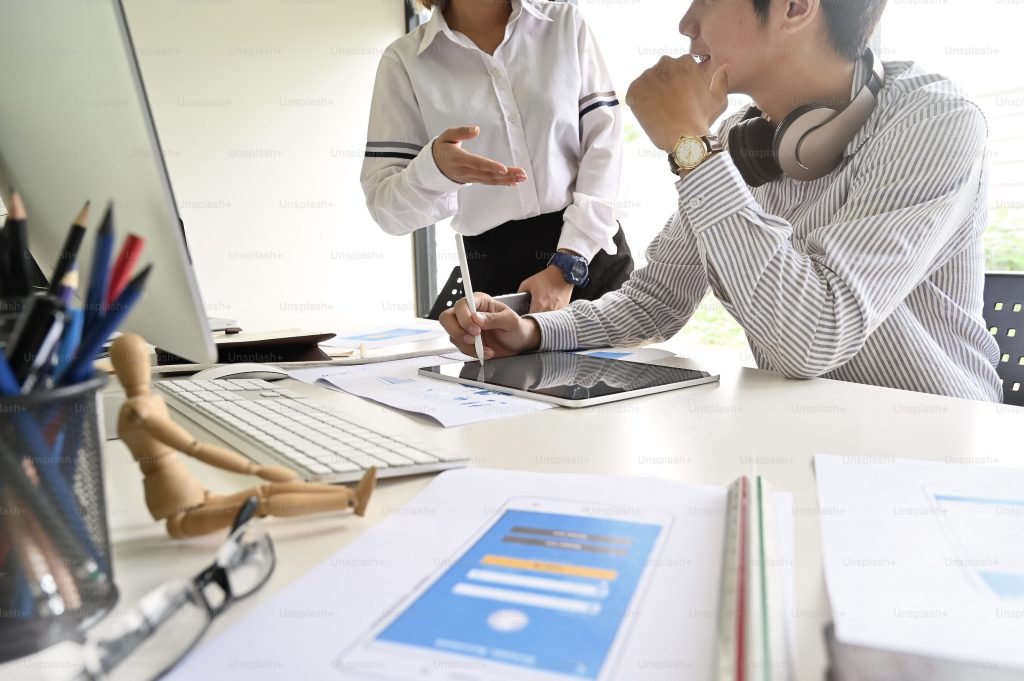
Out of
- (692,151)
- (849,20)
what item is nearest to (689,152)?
(692,151)

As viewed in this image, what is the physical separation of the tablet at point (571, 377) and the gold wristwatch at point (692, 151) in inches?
11.8

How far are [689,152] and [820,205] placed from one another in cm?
25

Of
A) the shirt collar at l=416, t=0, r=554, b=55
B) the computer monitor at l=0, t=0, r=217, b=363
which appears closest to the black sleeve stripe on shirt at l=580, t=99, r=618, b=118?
the shirt collar at l=416, t=0, r=554, b=55

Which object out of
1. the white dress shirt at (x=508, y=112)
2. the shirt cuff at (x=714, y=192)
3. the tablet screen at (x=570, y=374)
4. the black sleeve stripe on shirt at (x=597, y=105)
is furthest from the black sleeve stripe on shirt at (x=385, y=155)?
the shirt cuff at (x=714, y=192)

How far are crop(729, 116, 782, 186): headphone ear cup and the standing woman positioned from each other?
532mm

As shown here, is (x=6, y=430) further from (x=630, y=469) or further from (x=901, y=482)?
(x=901, y=482)

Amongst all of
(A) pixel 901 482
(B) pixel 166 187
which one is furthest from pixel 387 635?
(A) pixel 901 482

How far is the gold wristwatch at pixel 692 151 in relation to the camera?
1.07m

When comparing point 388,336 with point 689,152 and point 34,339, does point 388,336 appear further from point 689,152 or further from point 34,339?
point 34,339

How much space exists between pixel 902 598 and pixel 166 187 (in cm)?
49

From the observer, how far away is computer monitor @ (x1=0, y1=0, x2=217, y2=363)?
18.5 inches

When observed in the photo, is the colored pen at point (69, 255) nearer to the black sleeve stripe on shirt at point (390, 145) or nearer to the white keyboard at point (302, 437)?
the white keyboard at point (302, 437)

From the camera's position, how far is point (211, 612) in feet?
1.23

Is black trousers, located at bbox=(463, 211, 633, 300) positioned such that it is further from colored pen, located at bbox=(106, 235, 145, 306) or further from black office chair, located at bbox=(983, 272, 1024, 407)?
colored pen, located at bbox=(106, 235, 145, 306)
